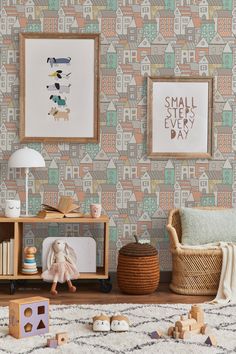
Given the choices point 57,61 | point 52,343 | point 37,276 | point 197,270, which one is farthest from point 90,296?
point 57,61

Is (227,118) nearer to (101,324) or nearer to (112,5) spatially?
(112,5)

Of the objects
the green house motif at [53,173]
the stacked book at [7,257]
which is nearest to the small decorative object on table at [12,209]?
the stacked book at [7,257]

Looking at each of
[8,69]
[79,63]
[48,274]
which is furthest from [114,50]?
[48,274]

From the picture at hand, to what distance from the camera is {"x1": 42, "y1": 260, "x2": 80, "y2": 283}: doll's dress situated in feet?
14.8

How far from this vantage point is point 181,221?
15.8 feet

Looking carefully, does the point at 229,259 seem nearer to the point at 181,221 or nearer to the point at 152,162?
the point at 181,221

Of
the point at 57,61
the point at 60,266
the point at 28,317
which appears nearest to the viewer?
the point at 28,317

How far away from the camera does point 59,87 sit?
4871 mm

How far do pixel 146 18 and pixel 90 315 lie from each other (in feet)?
7.72

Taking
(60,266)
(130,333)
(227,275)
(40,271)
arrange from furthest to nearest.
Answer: (40,271), (60,266), (227,275), (130,333)

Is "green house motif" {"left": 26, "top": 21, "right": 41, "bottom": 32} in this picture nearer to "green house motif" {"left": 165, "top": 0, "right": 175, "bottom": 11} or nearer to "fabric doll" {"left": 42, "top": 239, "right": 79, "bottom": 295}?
"green house motif" {"left": 165, "top": 0, "right": 175, "bottom": 11}

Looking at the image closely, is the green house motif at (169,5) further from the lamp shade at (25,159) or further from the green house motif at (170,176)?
the lamp shade at (25,159)

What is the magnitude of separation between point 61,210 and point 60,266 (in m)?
0.40

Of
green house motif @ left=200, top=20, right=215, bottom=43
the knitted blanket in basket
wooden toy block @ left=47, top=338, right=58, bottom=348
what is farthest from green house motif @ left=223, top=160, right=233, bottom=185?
wooden toy block @ left=47, top=338, right=58, bottom=348
